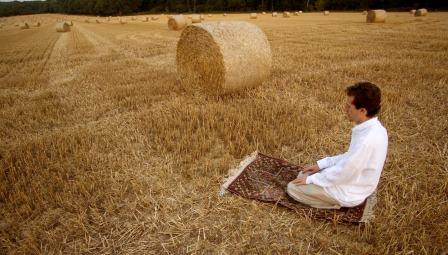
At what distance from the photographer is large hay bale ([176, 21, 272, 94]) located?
249 inches

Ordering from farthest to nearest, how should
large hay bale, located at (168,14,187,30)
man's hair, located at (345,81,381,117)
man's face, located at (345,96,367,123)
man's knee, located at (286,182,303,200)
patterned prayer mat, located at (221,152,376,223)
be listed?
large hay bale, located at (168,14,187,30)
man's knee, located at (286,182,303,200)
patterned prayer mat, located at (221,152,376,223)
man's face, located at (345,96,367,123)
man's hair, located at (345,81,381,117)

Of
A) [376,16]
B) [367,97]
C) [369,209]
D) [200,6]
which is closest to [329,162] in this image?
[369,209]

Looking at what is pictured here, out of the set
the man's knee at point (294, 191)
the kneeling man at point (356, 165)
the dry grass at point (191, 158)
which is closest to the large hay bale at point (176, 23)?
the dry grass at point (191, 158)

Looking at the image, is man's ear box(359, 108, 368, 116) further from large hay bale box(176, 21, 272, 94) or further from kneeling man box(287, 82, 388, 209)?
large hay bale box(176, 21, 272, 94)

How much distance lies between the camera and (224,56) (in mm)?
6227

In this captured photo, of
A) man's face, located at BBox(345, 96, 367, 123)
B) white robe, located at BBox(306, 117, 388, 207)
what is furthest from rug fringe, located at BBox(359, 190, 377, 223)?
man's face, located at BBox(345, 96, 367, 123)

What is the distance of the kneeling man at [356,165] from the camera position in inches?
114

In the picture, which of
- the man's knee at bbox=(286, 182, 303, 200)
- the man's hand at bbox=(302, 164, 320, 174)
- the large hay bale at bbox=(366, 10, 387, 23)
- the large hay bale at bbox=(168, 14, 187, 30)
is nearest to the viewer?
the man's knee at bbox=(286, 182, 303, 200)

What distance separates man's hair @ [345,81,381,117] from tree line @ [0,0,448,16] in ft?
127

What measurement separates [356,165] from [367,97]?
0.61 metres

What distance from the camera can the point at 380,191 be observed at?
348 centimetres

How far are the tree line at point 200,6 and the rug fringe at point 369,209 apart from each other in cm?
3846

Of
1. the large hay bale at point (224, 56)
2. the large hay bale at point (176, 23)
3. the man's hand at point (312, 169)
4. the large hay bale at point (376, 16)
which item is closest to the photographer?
the man's hand at point (312, 169)

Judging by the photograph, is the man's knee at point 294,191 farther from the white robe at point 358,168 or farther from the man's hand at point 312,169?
the man's hand at point 312,169
